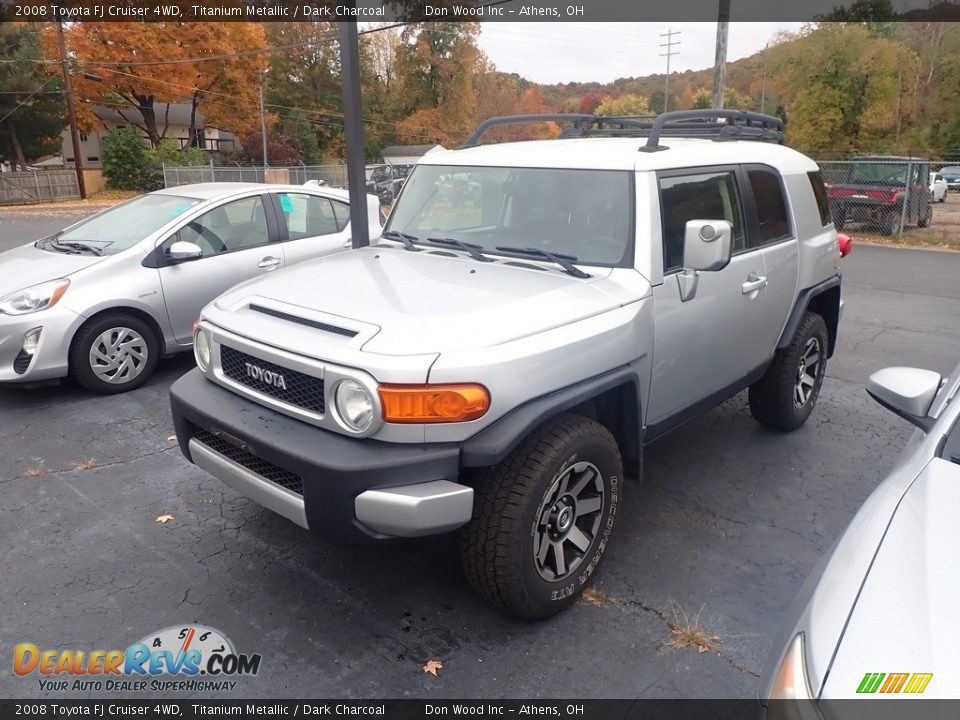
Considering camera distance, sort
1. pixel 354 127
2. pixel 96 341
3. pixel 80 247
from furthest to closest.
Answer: pixel 80 247 → pixel 354 127 → pixel 96 341

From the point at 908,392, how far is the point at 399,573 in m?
2.35

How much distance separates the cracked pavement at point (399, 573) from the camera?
111 inches

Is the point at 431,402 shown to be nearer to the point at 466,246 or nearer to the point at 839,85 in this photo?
the point at 466,246

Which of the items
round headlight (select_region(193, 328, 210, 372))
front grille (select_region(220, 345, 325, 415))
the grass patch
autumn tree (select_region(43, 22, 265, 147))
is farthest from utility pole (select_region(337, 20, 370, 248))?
autumn tree (select_region(43, 22, 265, 147))

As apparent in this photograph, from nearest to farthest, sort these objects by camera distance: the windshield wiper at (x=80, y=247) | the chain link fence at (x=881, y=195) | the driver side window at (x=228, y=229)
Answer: the windshield wiper at (x=80, y=247) → the driver side window at (x=228, y=229) → the chain link fence at (x=881, y=195)

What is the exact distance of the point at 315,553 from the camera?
142 inches

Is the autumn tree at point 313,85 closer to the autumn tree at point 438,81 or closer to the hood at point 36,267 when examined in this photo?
the autumn tree at point 438,81

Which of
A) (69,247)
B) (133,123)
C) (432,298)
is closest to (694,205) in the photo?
(432,298)

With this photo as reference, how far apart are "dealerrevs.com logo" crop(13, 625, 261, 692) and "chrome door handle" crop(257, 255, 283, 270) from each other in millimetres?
4049

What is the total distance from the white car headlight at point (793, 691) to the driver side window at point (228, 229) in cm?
557

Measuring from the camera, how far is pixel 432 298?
313cm

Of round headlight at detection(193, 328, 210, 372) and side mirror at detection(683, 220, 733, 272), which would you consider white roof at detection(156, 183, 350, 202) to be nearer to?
round headlight at detection(193, 328, 210, 372)

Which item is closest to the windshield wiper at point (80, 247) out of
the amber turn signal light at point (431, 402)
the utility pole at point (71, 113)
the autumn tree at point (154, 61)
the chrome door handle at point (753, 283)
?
the amber turn signal light at point (431, 402)

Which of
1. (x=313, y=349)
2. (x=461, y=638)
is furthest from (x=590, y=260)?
(x=461, y=638)
